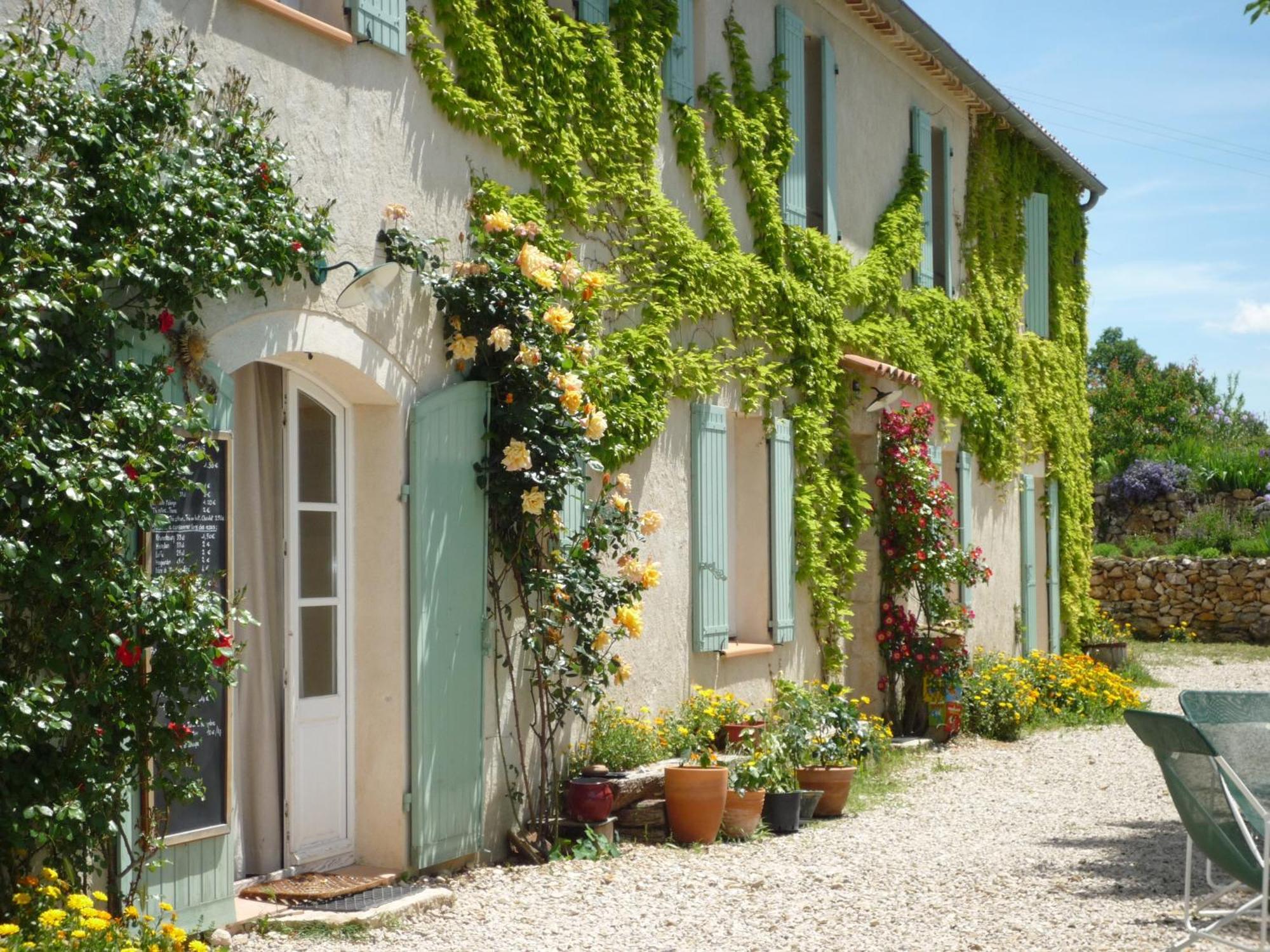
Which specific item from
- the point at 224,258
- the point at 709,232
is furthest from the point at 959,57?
the point at 224,258

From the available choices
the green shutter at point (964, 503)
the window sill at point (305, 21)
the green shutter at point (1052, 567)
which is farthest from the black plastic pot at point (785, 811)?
the green shutter at point (1052, 567)

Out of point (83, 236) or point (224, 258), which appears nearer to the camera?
point (83, 236)

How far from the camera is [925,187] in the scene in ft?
40.2

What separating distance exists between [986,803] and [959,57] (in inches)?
263

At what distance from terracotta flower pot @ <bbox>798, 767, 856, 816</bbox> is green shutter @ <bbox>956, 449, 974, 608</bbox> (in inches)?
177

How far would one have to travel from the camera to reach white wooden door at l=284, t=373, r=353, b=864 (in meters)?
6.16

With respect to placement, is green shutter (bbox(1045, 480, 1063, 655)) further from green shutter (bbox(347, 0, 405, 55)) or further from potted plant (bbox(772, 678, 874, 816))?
green shutter (bbox(347, 0, 405, 55))

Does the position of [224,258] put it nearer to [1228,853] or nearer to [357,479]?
[357,479]

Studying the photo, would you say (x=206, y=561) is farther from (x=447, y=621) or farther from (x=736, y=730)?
(x=736, y=730)

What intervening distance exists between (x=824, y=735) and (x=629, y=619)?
210 cm

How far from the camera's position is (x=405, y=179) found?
655 cm

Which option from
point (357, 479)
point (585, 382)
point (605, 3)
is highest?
point (605, 3)

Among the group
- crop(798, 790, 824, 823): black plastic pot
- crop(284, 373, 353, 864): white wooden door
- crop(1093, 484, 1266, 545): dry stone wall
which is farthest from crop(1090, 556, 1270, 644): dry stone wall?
crop(284, 373, 353, 864): white wooden door

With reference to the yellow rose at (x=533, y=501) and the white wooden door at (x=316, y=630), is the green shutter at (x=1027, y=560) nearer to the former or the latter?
the yellow rose at (x=533, y=501)
